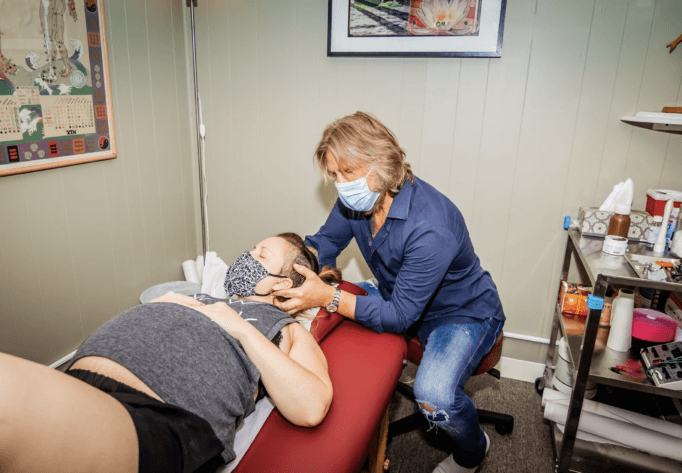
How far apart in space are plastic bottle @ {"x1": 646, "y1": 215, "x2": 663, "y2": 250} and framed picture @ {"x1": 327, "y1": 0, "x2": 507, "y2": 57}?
887 millimetres

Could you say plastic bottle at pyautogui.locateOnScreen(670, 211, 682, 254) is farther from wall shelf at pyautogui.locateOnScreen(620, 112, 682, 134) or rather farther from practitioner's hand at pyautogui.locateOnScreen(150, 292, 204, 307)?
practitioner's hand at pyautogui.locateOnScreen(150, 292, 204, 307)

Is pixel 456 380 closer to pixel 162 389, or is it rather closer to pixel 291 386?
pixel 291 386

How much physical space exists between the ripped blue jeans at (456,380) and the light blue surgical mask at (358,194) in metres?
0.51

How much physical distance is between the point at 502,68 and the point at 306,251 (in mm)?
1197

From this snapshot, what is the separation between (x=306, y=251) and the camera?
1.50 metres

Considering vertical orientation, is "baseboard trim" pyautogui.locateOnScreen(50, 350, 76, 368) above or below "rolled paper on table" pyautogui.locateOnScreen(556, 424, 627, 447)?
above

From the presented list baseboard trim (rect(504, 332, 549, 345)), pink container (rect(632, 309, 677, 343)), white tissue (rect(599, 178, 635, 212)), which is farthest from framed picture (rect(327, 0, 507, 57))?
baseboard trim (rect(504, 332, 549, 345))

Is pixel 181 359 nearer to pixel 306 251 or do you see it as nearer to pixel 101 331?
pixel 101 331

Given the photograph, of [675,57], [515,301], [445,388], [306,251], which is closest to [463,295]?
[445,388]

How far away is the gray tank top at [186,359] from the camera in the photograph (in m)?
0.97

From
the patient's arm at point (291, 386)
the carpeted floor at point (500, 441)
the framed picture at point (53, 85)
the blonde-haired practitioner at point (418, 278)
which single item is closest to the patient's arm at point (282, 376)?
the patient's arm at point (291, 386)

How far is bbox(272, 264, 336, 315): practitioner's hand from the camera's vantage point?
1392mm

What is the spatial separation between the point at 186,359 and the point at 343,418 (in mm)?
391

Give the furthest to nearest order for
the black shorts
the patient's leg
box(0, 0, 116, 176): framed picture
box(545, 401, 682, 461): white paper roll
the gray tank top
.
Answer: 1. box(545, 401, 682, 461): white paper roll
2. box(0, 0, 116, 176): framed picture
3. the gray tank top
4. the black shorts
5. the patient's leg
